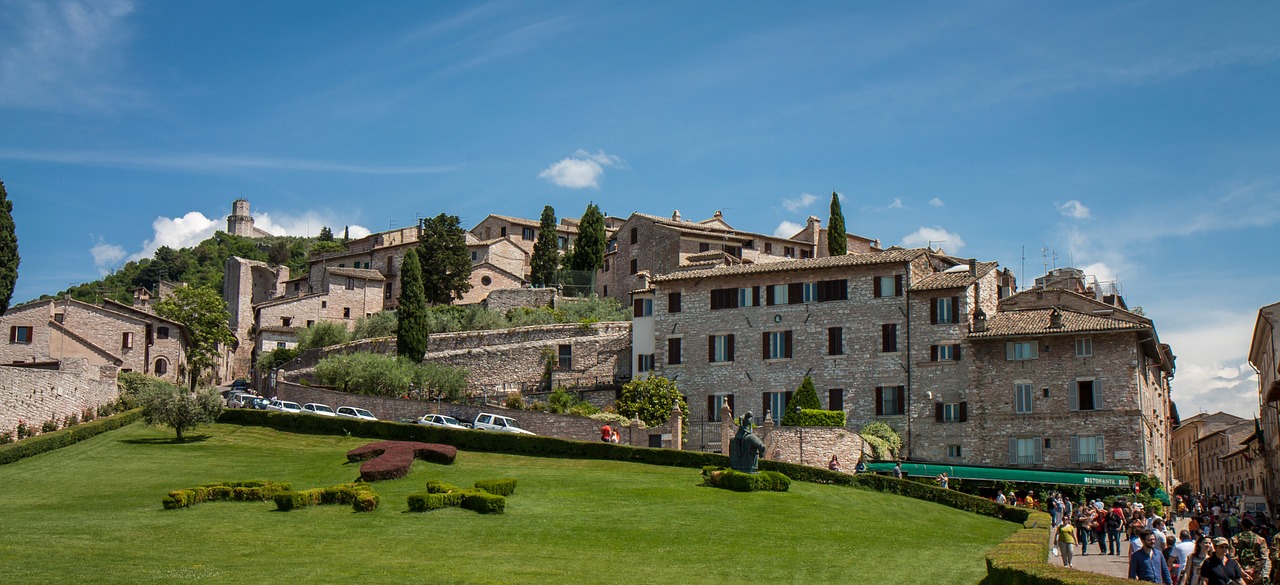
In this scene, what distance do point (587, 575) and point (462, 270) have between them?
76079 mm

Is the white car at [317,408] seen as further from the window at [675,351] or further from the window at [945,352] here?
the window at [945,352]

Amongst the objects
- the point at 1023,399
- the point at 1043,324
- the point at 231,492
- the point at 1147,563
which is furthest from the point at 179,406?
the point at 1147,563

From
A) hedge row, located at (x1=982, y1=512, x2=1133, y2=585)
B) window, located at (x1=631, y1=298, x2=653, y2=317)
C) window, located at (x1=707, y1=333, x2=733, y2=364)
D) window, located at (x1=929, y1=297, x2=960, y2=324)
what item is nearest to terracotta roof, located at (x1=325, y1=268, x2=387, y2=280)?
window, located at (x1=631, y1=298, x2=653, y2=317)

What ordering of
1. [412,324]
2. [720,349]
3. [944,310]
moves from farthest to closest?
[412,324], [720,349], [944,310]

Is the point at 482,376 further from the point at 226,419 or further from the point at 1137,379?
the point at 1137,379

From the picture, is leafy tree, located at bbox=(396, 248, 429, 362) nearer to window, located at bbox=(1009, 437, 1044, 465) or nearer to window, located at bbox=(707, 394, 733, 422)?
window, located at bbox=(707, 394, 733, 422)

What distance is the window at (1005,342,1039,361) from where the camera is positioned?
6216cm

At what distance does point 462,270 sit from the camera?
101625 mm

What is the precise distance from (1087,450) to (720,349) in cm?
2042

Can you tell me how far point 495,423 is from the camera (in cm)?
6012

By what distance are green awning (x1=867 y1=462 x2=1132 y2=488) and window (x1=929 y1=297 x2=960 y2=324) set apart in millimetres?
10273

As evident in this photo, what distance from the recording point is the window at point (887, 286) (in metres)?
65.5

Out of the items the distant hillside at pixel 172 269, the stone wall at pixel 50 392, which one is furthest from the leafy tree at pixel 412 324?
the distant hillside at pixel 172 269

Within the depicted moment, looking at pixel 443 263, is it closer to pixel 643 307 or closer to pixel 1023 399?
pixel 643 307
